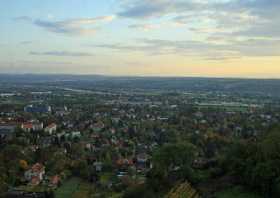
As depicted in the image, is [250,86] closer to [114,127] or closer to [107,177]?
[114,127]

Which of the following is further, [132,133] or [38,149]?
[132,133]

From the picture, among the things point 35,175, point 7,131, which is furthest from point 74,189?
point 7,131

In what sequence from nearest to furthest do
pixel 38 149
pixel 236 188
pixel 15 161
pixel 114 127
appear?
pixel 236 188
pixel 15 161
pixel 38 149
pixel 114 127

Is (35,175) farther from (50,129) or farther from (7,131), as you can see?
(50,129)

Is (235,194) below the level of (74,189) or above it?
Answer: above

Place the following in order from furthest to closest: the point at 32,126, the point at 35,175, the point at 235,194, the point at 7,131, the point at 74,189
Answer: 1. the point at 32,126
2. the point at 7,131
3. the point at 35,175
4. the point at 74,189
5. the point at 235,194

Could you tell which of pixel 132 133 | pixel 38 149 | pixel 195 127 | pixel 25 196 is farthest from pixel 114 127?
pixel 25 196
